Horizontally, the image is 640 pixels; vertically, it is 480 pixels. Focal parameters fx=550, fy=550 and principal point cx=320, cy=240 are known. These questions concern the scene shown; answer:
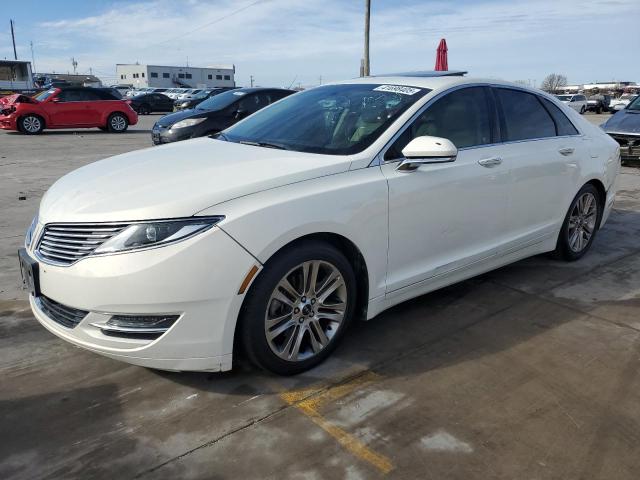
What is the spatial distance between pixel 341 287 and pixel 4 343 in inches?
84.3

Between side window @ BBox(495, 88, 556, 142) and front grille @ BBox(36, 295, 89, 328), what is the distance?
3.05m

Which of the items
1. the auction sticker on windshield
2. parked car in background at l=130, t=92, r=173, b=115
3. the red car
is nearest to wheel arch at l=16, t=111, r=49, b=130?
the red car

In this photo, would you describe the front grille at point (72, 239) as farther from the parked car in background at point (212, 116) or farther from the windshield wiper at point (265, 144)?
the parked car in background at point (212, 116)

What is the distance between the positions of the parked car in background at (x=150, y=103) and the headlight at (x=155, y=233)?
3047 centimetres

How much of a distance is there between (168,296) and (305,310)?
778 mm

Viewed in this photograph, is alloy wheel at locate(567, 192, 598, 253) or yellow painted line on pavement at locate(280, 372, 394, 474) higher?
alloy wheel at locate(567, 192, 598, 253)

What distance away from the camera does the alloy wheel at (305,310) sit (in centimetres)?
285

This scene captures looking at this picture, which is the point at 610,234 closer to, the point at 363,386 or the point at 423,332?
the point at 423,332

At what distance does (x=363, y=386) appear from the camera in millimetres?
2941

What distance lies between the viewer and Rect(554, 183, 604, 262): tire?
188 inches

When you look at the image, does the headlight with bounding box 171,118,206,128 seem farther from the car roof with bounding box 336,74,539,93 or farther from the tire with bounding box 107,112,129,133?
the tire with bounding box 107,112,129,133

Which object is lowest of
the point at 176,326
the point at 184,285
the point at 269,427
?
the point at 269,427

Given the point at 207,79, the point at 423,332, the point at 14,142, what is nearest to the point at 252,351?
the point at 423,332

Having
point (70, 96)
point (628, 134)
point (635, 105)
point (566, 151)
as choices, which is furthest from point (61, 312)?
point (70, 96)
